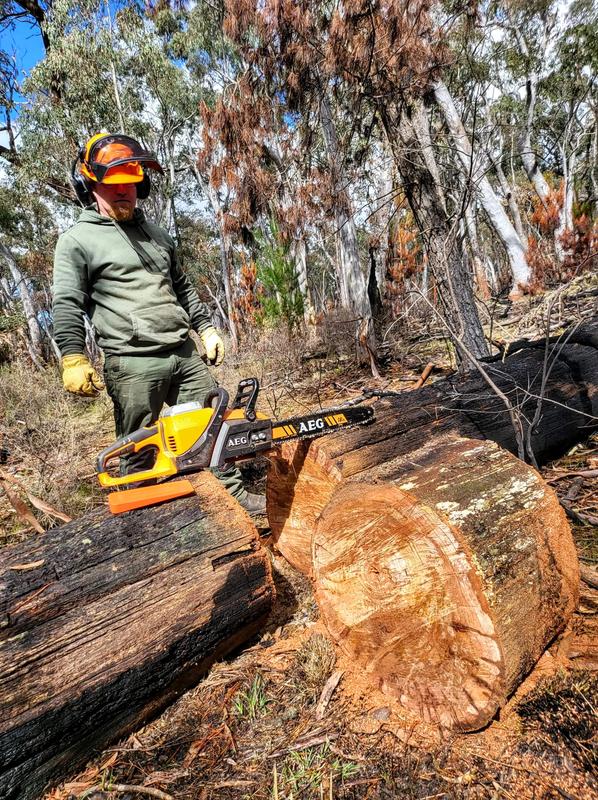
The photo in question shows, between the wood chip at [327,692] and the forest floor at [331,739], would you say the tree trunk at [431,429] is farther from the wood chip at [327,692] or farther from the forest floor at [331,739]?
the wood chip at [327,692]

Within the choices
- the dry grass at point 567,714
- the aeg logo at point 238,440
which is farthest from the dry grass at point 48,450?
the dry grass at point 567,714

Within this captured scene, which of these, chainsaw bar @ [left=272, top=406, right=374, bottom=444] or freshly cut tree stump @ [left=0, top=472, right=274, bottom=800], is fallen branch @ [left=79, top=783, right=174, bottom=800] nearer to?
freshly cut tree stump @ [left=0, top=472, right=274, bottom=800]

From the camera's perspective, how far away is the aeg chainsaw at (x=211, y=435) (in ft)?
6.25

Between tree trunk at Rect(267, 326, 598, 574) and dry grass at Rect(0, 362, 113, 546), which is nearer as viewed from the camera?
tree trunk at Rect(267, 326, 598, 574)

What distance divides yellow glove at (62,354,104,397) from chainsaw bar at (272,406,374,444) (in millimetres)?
1032

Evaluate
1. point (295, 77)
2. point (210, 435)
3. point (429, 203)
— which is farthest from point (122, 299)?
point (295, 77)

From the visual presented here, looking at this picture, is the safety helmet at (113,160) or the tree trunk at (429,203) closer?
the safety helmet at (113,160)

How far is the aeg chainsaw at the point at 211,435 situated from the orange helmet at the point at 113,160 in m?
1.25

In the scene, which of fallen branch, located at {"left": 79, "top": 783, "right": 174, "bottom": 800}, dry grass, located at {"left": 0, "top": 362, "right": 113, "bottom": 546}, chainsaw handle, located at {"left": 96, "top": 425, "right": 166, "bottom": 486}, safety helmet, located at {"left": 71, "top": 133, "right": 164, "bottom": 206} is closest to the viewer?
fallen branch, located at {"left": 79, "top": 783, "right": 174, "bottom": 800}

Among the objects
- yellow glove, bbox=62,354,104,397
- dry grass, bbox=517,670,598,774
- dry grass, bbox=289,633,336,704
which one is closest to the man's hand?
yellow glove, bbox=62,354,104,397

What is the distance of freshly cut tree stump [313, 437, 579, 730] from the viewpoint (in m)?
1.25

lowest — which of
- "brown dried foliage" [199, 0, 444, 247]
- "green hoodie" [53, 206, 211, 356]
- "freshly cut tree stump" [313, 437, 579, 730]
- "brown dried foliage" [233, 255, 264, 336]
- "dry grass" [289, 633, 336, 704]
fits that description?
"dry grass" [289, 633, 336, 704]

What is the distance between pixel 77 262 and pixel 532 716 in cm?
269

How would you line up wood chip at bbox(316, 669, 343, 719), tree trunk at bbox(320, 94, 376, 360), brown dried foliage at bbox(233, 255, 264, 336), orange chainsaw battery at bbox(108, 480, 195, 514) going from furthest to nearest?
brown dried foliage at bbox(233, 255, 264, 336) < tree trunk at bbox(320, 94, 376, 360) < orange chainsaw battery at bbox(108, 480, 195, 514) < wood chip at bbox(316, 669, 343, 719)
